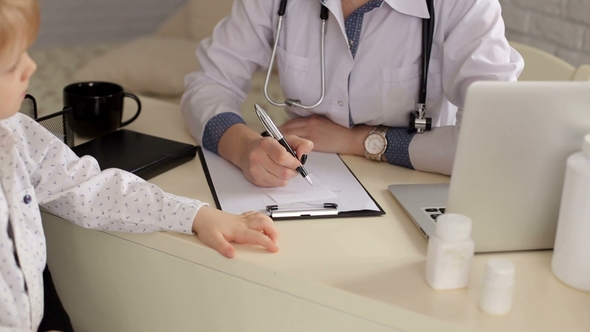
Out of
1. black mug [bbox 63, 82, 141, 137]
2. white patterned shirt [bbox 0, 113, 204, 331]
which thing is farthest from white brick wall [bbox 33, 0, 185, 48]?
white patterned shirt [bbox 0, 113, 204, 331]

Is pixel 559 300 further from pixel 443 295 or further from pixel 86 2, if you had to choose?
pixel 86 2

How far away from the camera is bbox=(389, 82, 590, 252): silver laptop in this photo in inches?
32.1

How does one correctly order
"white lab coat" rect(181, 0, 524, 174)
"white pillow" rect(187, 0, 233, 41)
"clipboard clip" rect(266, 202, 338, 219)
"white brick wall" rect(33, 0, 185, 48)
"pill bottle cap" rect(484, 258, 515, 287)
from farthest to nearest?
"white pillow" rect(187, 0, 233, 41), "white brick wall" rect(33, 0, 185, 48), "white lab coat" rect(181, 0, 524, 174), "clipboard clip" rect(266, 202, 338, 219), "pill bottle cap" rect(484, 258, 515, 287)

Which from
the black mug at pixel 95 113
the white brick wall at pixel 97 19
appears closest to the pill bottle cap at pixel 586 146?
the black mug at pixel 95 113

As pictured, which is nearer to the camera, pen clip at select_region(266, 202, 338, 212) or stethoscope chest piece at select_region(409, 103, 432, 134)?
pen clip at select_region(266, 202, 338, 212)

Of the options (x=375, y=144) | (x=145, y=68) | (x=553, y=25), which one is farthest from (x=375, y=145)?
(x=145, y=68)

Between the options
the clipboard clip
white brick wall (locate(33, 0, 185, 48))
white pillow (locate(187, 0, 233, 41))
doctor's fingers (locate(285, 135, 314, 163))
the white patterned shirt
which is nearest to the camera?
the white patterned shirt

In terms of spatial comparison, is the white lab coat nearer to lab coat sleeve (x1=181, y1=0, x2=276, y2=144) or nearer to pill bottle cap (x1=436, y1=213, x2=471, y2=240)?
lab coat sleeve (x1=181, y1=0, x2=276, y2=144)

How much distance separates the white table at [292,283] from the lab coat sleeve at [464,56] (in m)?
0.13

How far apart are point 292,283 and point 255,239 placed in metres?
0.09

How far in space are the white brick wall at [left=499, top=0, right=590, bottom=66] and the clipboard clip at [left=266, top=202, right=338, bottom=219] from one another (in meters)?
1.17

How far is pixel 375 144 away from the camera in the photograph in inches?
49.7

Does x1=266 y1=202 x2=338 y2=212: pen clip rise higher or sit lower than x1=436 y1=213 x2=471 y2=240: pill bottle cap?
lower

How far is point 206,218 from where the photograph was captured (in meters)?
0.95
